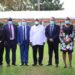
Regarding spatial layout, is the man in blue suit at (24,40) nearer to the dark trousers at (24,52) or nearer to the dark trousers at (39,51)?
the dark trousers at (24,52)

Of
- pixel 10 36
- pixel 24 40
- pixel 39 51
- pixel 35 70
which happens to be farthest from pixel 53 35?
pixel 35 70

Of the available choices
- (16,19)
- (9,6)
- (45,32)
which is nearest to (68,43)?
(45,32)

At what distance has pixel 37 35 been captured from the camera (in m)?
19.2

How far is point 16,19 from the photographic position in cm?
5194

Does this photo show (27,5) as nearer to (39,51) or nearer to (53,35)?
(39,51)

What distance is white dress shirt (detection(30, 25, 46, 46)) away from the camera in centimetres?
1908

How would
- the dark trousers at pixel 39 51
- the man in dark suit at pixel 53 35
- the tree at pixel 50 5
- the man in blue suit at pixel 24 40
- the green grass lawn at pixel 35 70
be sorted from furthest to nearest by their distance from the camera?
the tree at pixel 50 5 → the dark trousers at pixel 39 51 → the man in blue suit at pixel 24 40 → the man in dark suit at pixel 53 35 → the green grass lawn at pixel 35 70

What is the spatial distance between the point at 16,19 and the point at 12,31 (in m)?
33.0

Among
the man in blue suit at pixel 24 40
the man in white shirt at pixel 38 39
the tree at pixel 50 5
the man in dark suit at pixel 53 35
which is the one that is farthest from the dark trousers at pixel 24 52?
the tree at pixel 50 5

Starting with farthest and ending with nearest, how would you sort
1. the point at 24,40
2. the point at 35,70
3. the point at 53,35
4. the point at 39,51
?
the point at 39,51
the point at 24,40
the point at 53,35
the point at 35,70

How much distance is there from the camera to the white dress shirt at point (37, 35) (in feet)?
62.6

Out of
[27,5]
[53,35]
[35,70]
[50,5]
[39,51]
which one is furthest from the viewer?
[27,5]

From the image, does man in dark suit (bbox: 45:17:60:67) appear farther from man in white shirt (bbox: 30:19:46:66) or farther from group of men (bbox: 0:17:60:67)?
man in white shirt (bbox: 30:19:46:66)

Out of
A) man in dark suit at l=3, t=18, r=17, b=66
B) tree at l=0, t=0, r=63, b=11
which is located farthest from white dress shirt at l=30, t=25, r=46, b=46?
tree at l=0, t=0, r=63, b=11
